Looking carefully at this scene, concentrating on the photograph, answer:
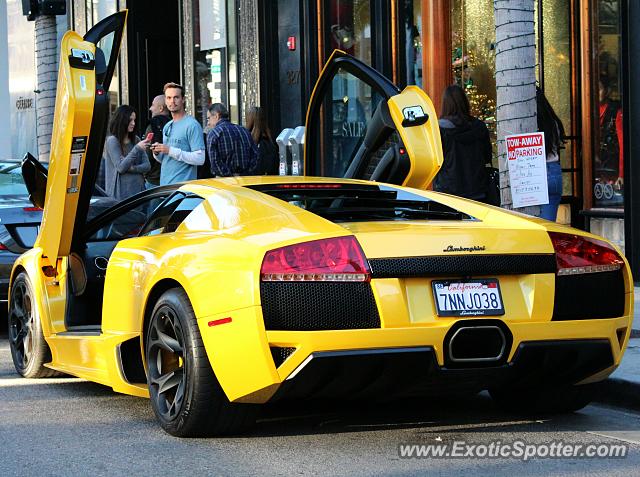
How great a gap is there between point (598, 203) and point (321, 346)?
28.1 ft

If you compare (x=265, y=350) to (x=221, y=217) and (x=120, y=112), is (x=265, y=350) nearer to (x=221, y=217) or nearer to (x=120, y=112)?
(x=221, y=217)

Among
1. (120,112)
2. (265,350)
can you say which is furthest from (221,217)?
(120,112)

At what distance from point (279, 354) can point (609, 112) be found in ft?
28.1

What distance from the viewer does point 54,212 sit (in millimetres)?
7590

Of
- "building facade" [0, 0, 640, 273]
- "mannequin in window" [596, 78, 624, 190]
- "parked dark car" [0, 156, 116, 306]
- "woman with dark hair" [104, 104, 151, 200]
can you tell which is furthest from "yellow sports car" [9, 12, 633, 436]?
"mannequin in window" [596, 78, 624, 190]

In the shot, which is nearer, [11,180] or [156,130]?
[11,180]

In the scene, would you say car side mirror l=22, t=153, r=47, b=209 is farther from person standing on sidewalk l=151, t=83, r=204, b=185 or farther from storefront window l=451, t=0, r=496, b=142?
storefront window l=451, t=0, r=496, b=142

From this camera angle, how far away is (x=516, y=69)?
31.4ft

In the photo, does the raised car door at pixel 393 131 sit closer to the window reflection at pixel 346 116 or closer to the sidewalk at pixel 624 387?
the sidewalk at pixel 624 387

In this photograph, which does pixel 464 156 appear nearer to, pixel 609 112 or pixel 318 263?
pixel 609 112

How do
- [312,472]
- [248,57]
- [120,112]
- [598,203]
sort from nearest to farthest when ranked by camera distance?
1. [312,472]
2. [120,112]
3. [598,203]
4. [248,57]

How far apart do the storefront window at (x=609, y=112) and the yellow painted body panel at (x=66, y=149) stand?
710cm

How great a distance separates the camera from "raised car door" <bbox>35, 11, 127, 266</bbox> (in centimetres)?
726

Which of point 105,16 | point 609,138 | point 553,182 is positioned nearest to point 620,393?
point 553,182
